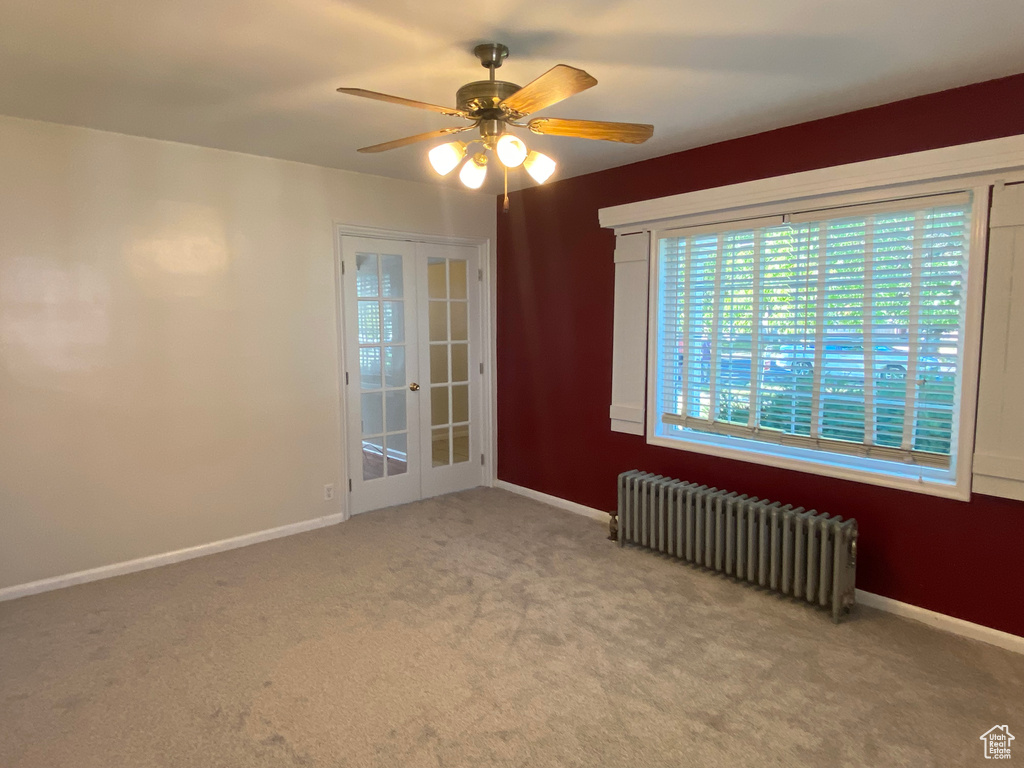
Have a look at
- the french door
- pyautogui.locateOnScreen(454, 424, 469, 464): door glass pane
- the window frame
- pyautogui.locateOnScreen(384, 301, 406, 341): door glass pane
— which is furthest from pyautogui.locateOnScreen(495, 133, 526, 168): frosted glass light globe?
pyautogui.locateOnScreen(454, 424, 469, 464): door glass pane

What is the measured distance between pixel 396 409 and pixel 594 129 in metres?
2.95

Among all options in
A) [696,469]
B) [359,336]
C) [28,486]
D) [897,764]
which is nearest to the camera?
[897,764]

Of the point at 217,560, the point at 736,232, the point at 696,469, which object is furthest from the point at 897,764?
the point at 217,560

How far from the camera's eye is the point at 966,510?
108 inches

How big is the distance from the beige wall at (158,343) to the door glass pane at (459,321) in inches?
37.8

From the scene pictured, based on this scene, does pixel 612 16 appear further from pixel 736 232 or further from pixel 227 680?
pixel 227 680

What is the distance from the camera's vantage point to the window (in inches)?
110

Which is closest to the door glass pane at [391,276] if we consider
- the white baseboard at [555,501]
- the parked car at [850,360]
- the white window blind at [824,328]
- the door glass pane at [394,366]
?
Answer: the door glass pane at [394,366]

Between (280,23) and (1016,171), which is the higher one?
(280,23)

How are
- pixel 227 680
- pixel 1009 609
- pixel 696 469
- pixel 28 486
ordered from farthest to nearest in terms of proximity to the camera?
1. pixel 696 469
2. pixel 28 486
3. pixel 1009 609
4. pixel 227 680

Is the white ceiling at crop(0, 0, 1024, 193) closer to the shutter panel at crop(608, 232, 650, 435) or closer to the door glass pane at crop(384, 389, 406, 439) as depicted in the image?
the shutter panel at crop(608, 232, 650, 435)

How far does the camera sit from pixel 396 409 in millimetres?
4648

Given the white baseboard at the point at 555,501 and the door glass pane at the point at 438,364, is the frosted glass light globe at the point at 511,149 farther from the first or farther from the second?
the white baseboard at the point at 555,501

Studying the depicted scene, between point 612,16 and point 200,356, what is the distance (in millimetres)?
2961
